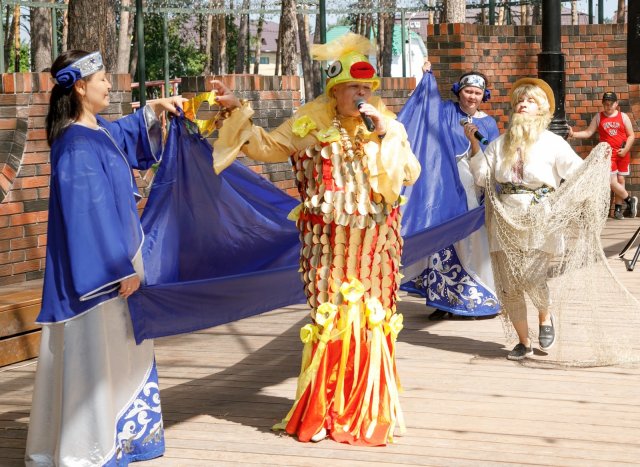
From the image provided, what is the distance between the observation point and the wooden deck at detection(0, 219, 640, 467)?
493 centimetres

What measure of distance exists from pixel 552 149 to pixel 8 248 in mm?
3952

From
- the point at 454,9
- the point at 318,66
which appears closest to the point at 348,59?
the point at 454,9

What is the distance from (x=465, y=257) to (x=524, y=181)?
145 centimetres

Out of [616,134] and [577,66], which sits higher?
[577,66]

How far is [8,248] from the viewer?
8281mm

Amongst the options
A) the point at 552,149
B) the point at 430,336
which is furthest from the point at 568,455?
the point at 430,336

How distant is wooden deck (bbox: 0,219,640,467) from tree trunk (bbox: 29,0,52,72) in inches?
512

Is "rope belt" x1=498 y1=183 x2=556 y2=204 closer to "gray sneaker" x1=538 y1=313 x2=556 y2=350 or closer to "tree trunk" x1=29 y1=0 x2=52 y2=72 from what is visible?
"gray sneaker" x1=538 y1=313 x2=556 y2=350

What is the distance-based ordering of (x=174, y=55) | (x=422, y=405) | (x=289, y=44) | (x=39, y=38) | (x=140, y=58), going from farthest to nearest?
(x=174, y=55)
(x=289, y=44)
(x=39, y=38)
(x=140, y=58)
(x=422, y=405)

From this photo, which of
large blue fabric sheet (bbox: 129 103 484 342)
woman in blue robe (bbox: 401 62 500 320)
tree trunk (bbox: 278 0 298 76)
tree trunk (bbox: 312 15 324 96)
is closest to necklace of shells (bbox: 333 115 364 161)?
large blue fabric sheet (bbox: 129 103 484 342)

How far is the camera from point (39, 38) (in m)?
20.1

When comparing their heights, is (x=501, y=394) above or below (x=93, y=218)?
below

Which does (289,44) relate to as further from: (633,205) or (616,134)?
(633,205)

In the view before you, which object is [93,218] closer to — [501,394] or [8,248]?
[501,394]
